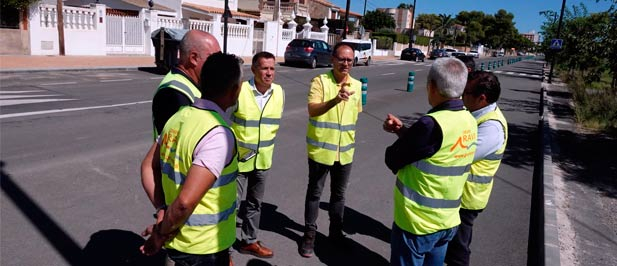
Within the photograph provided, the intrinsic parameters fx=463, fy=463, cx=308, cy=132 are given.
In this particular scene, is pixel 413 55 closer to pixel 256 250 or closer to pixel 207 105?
pixel 256 250

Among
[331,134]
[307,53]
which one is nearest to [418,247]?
[331,134]

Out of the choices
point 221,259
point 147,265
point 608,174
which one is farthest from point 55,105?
point 608,174

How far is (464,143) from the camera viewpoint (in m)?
2.58

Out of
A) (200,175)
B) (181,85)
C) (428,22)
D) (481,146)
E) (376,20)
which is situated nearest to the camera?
(200,175)

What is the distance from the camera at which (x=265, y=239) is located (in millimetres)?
4246

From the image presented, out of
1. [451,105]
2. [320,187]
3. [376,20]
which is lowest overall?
[320,187]

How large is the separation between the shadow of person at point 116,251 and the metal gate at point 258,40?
89.8ft

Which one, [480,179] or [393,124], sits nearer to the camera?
[393,124]

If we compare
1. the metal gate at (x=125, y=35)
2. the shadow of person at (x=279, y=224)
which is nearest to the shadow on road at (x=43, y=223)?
the shadow of person at (x=279, y=224)

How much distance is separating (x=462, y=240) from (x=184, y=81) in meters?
2.28

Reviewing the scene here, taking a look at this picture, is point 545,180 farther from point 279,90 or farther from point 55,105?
point 55,105

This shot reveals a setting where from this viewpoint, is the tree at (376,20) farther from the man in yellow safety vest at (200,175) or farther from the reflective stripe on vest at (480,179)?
the man in yellow safety vest at (200,175)

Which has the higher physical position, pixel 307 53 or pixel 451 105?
pixel 451 105

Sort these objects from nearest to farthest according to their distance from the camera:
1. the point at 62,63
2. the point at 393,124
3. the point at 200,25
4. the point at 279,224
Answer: the point at 393,124, the point at 279,224, the point at 62,63, the point at 200,25
